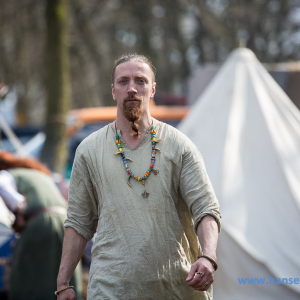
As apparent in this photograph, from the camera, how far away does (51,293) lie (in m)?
3.59

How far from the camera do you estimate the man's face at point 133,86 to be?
201 centimetres

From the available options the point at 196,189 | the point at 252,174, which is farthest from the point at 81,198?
the point at 252,174

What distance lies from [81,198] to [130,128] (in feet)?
1.36

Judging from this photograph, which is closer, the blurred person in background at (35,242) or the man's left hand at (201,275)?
the man's left hand at (201,275)

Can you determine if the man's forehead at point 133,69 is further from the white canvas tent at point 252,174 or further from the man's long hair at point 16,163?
the man's long hair at point 16,163

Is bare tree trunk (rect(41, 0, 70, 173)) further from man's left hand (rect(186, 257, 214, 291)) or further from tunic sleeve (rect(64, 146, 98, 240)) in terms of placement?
man's left hand (rect(186, 257, 214, 291))

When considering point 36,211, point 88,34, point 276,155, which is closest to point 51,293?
point 36,211

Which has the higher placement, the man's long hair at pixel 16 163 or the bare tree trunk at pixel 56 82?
the bare tree trunk at pixel 56 82

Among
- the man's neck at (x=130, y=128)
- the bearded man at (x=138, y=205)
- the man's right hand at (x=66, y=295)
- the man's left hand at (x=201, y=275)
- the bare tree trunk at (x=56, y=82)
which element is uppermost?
the bare tree trunk at (x=56, y=82)

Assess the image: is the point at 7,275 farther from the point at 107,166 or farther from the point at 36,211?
the point at 107,166

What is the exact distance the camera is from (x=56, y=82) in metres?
7.32

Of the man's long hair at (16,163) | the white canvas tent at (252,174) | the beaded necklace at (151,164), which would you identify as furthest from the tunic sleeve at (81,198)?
the man's long hair at (16,163)

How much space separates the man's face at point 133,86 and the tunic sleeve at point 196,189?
0.30m

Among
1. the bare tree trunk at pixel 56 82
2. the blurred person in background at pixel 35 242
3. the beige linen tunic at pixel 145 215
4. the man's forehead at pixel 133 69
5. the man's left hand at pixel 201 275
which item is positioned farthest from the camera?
the bare tree trunk at pixel 56 82
